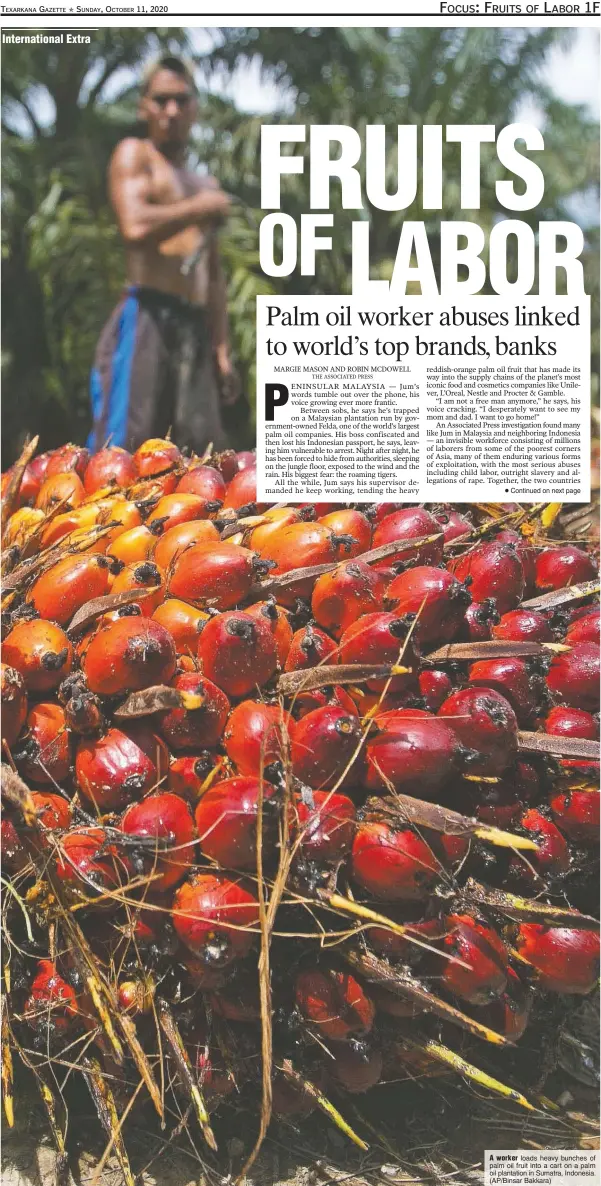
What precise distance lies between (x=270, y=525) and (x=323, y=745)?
1.81 ft

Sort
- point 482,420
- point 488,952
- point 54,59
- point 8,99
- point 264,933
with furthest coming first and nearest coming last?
1. point 54,59
2. point 8,99
3. point 482,420
4. point 488,952
5. point 264,933

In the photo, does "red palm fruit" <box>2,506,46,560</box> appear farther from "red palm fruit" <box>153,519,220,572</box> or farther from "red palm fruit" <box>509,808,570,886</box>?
"red palm fruit" <box>509,808,570,886</box>

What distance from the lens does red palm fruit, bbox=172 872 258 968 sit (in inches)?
57.6

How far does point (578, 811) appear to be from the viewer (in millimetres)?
1693

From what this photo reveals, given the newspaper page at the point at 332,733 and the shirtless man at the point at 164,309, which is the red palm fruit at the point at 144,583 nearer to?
the newspaper page at the point at 332,733

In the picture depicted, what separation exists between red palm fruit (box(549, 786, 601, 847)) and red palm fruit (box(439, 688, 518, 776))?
0.54ft

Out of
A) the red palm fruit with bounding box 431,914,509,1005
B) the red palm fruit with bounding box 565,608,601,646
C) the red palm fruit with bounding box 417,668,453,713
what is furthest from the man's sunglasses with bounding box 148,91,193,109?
the red palm fruit with bounding box 431,914,509,1005

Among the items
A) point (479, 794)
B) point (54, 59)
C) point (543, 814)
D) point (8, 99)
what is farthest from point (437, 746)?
point (54, 59)

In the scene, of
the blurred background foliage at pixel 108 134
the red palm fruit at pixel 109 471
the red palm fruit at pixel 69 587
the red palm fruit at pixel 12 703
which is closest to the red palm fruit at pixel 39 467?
the red palm fruit at pixel 109 471

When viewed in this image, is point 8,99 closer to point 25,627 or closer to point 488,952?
point 25,627

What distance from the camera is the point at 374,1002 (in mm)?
1578

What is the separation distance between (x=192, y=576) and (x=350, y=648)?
317mm

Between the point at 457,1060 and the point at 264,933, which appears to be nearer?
the point at 264,933

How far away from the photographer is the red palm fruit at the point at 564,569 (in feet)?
6.48
